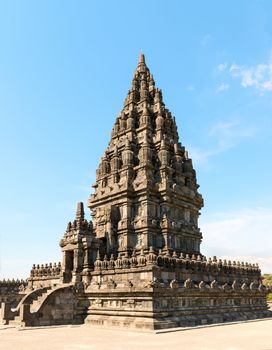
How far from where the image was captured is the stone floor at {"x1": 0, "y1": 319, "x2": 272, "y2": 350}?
1870cm

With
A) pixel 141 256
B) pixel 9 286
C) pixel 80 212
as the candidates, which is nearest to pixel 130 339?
pixel 141 256

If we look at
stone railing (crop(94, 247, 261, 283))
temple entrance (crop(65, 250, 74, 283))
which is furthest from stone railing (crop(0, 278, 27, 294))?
stone railing (crop(94, 247, 261, 283))

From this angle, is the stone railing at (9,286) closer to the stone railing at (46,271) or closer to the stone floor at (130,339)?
the stone railing at (46,271)

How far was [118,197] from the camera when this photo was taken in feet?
132

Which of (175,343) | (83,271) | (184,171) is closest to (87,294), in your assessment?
(83,271)

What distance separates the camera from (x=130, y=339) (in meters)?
21.5

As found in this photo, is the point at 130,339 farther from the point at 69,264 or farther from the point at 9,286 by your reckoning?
the point at 9,286

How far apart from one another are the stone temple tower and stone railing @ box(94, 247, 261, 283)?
254 cm

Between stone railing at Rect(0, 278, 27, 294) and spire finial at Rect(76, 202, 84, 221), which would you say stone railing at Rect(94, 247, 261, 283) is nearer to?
spire finial at Rect(76, 202, 84, 221)

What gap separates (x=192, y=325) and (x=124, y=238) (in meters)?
12.2

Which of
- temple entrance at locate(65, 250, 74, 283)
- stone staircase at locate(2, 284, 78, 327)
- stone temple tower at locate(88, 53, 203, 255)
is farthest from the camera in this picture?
stone temple tower at locate(88, 53, 203, 255)

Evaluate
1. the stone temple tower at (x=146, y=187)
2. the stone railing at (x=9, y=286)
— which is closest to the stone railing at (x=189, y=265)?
the stone temple tower at (x=146, y=187)

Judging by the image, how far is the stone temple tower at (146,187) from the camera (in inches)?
1503

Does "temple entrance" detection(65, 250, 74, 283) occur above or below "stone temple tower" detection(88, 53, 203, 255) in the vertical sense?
below
